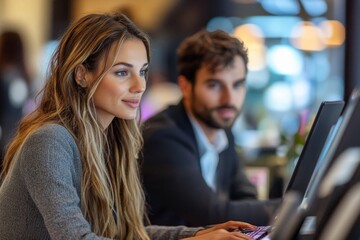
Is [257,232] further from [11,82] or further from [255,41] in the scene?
[255,41]

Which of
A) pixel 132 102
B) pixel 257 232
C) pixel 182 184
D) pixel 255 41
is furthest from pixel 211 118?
pixel 255 41

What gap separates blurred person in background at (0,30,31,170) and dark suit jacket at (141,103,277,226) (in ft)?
7.95

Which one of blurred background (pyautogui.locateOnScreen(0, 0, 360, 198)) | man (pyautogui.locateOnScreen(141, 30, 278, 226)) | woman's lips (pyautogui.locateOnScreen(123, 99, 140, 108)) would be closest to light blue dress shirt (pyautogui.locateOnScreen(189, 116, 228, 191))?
man (pyautogui.locateOnScreen(141, 30, 278, 226))

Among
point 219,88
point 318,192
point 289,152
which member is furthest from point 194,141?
point 318,192

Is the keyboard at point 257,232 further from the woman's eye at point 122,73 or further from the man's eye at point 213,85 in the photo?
the man's eye at point 213,85

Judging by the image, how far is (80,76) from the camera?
197 centimetres

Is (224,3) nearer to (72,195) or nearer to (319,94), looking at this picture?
(319,94)

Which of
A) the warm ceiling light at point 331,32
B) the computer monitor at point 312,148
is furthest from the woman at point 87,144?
the warm ceiling light at point 331,32

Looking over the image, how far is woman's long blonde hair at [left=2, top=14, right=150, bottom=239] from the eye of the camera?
1930 millimetres

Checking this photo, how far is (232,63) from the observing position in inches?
111

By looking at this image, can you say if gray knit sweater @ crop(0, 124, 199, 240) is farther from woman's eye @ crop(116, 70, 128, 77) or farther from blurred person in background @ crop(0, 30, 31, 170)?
blurred person in background @ crop(0, 30, 31, 170)

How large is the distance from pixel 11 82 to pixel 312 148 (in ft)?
12.0

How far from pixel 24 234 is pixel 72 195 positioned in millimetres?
190

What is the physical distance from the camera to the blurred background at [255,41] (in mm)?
5992
